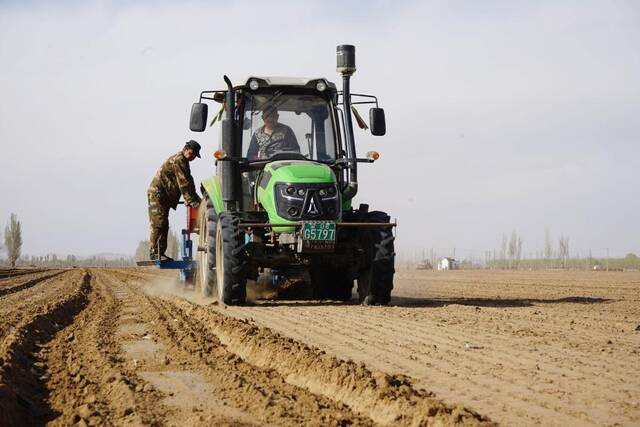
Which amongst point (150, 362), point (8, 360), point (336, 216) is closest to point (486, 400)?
point (150, 362)


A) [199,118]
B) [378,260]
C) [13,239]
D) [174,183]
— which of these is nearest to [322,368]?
[378,260]

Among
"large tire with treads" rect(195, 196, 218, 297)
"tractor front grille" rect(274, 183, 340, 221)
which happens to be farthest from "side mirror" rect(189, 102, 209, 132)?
"large tire with treads" rect(195, 196, 218, 297)

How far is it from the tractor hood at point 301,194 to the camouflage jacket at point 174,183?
3.74 metres

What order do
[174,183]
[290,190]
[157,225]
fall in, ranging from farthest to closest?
[157,225]
[174,183]
[290,190]

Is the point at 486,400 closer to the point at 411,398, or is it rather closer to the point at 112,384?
the point at 411,398

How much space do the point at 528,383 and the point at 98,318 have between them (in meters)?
6.50

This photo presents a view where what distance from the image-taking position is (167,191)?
50.4 feet

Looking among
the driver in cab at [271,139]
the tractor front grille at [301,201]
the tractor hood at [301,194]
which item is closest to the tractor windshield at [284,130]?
the driver in cab at [271,139]

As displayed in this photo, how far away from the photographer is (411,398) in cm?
499

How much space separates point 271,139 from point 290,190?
1.23 metres

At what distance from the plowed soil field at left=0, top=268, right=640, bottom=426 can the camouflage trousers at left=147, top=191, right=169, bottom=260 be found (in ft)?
15.1

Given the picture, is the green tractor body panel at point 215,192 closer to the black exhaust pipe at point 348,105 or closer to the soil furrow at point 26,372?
the black exhaust pipe at point 348,105

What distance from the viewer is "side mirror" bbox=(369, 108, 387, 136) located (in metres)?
11.9

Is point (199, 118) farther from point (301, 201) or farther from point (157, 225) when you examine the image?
point (157, 225)
